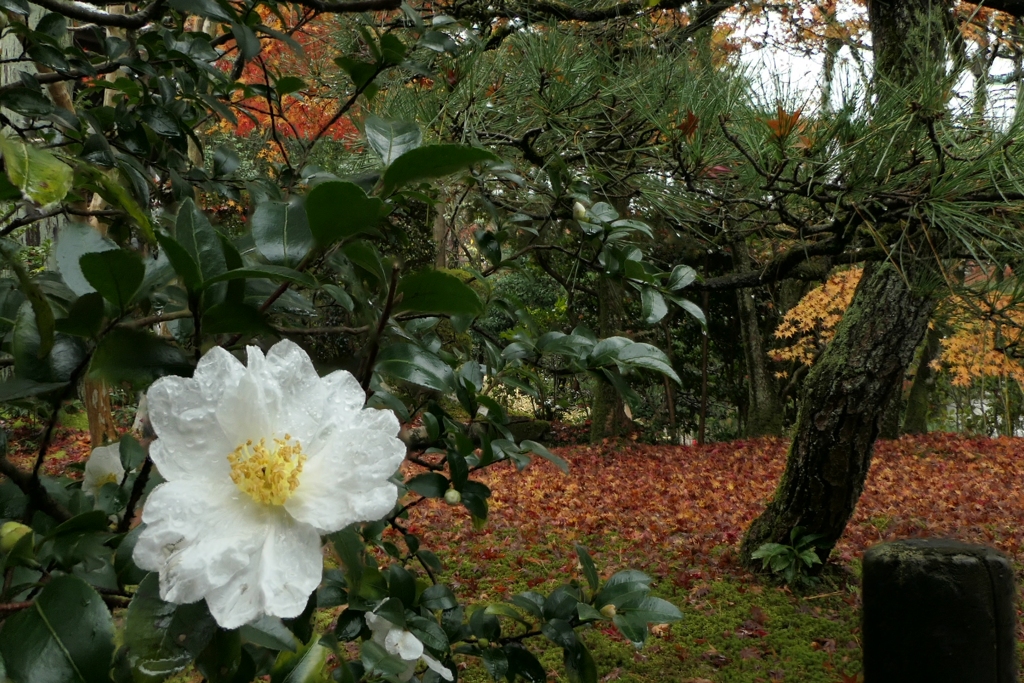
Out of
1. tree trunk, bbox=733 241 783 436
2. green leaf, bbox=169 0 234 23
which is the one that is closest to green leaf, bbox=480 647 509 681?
green leaf, bbox=169 0 234 23

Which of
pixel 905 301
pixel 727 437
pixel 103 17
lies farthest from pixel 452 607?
pixel 727 437

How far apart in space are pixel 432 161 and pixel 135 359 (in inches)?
9.1

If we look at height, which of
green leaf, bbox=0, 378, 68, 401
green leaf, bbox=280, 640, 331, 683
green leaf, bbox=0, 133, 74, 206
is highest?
green leaf, bbox=0, 133, 74, 206

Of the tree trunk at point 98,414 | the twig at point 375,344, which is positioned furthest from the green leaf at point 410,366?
the tree trunk at point 98,414

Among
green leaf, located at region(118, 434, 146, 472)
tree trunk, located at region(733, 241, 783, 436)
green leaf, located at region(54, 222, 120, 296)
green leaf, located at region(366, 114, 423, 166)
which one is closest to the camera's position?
green leaf, located at region(54, 222, 120, 296)

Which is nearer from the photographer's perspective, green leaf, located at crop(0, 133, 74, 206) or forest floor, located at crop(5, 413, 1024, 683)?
green leaf, located at crop(0, 133, 74, 206)

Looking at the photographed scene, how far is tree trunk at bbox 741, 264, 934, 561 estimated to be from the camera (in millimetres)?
3029

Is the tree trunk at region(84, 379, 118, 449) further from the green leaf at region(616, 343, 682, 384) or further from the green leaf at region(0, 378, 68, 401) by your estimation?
the green leaf at region(0, 378, 68, 401)

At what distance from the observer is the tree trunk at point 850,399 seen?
3029 mm

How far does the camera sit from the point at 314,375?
1.56ft

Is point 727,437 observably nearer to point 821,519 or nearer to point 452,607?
point 821,519

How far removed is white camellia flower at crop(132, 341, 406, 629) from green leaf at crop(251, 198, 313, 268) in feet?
0.33

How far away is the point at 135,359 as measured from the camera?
48 cm

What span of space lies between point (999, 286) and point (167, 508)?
196 centimetres
